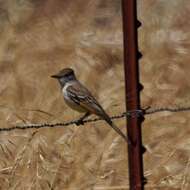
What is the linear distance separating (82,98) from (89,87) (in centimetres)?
191

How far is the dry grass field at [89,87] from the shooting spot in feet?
17.6

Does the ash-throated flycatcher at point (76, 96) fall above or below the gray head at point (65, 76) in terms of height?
below

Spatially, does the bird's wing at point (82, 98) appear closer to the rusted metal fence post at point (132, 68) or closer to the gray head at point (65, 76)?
the gray head at point (65, 76)

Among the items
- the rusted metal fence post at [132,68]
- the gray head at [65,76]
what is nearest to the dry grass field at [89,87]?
the gray head at [65,76]

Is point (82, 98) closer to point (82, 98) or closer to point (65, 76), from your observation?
point (82, 98)

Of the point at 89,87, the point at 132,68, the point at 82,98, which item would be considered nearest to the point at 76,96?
the point at 82,98

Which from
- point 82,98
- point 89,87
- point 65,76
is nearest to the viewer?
point 82,98

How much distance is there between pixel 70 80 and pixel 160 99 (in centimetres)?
168

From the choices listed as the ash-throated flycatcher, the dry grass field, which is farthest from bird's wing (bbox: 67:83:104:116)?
the dry grass field

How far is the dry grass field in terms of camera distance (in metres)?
5.38

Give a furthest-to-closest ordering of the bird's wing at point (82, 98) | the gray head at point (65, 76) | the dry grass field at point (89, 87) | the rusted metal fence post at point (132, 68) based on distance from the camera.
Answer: the dry grass field at point (89, 87), the gray head at point (65, 76), the bird's wing at point (82, 98), the rusted metal fence post at point (132, 68)

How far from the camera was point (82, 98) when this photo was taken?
14.4ft

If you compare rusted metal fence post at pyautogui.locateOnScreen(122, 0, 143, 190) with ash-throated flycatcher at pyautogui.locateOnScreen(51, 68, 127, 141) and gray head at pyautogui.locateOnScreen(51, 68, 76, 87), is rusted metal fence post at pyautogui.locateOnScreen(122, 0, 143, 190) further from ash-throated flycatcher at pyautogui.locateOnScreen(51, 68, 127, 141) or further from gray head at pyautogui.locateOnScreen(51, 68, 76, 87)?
gray head at pyautogui.locateOnScreen(51, 68, 76, 87)

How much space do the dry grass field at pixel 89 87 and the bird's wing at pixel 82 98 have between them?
15.0 inches
